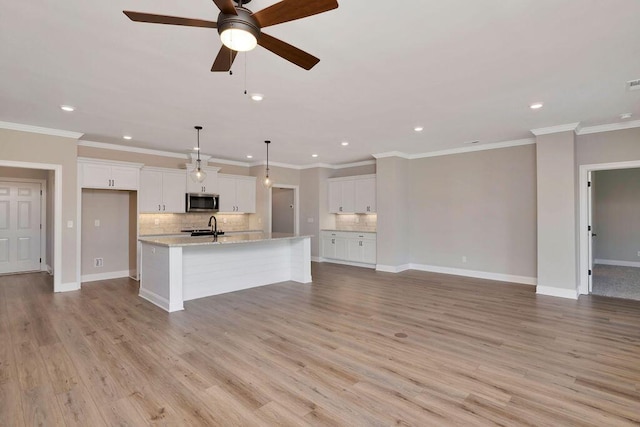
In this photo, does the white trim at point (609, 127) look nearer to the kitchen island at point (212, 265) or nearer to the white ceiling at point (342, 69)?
the white ceiling at point (342, 69)

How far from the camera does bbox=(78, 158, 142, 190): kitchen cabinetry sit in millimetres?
5582

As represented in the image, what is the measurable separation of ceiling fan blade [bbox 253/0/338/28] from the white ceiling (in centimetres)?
44

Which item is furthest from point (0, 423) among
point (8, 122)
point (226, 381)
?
point (8, 122)

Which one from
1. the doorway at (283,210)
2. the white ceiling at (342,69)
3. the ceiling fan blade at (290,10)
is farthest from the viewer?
the doorway at (283,210)

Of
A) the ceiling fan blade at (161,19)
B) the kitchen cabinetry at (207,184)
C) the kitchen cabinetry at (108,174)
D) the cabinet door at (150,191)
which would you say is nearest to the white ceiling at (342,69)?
the ceiling fan blade at (161,19)

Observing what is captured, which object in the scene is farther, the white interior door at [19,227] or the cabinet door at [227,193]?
the cabinet door at [227,193]

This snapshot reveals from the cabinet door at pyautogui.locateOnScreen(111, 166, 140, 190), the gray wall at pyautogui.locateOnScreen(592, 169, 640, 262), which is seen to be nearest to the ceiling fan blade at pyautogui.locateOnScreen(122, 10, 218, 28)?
the cabinet door at pyautogui.locateOnScreen(111, 166, 140, 190)

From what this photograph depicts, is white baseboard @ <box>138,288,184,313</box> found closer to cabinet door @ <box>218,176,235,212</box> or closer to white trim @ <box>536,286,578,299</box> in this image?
cabinet door @ <box>218,176,235,212</box>

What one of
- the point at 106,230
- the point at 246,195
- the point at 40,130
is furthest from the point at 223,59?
the point at 246,195

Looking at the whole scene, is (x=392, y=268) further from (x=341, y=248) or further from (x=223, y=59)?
(x=223, y=59)

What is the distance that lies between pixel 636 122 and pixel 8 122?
9.04 metres

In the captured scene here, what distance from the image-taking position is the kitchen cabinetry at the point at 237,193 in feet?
25.0

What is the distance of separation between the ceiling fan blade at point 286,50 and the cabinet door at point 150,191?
527 cm

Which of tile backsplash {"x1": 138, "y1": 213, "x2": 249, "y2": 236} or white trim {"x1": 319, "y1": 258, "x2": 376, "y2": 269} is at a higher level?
tile backsplash {"x1": 138, "y1": 213, "x2": 249, "y2": 236}
